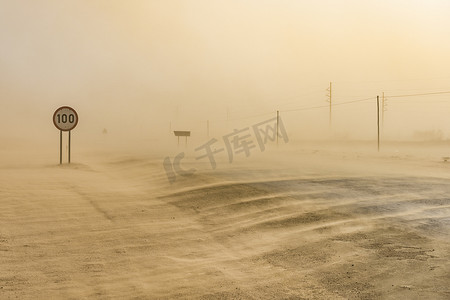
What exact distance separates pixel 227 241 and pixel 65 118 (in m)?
11.1

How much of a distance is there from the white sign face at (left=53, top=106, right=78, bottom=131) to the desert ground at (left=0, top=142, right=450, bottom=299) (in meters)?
5.24

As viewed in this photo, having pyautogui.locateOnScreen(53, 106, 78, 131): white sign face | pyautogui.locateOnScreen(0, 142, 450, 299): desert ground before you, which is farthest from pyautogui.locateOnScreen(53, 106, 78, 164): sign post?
pyautogui.locateOnScreen(0, 142, 450, 299): desert ground

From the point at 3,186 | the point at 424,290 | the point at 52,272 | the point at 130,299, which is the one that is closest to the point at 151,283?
the point at 130,299

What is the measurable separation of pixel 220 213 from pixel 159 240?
6.05 ft

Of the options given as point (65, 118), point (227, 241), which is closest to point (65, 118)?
point (65, 118)

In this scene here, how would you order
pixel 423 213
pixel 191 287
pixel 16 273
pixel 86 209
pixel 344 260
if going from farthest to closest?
pixel 86 209 < pixel 423 213 < pixel 344 260 < pixel 16 273 < pixel 191 287

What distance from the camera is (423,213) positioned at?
6.88m

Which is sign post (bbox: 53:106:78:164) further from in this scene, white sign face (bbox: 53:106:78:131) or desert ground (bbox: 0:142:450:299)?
desert ground (bbox: 0:142:450:299)

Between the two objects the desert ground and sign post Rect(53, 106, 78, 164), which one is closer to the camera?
the desert ground

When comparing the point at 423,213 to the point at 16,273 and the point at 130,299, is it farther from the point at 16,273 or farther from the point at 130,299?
the point at 16,273

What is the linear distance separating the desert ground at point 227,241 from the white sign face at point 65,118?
5.24 meters

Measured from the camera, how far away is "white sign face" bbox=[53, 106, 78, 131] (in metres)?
14.7

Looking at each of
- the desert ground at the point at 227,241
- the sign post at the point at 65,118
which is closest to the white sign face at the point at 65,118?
the sign post at the point at 65,118

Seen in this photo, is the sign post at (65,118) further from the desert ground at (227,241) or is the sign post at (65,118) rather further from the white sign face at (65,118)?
the desert ground at (227,241)
